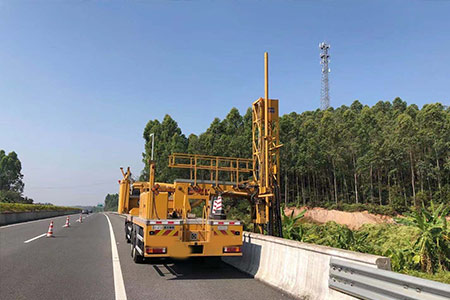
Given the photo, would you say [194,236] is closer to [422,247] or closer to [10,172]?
[422,247]

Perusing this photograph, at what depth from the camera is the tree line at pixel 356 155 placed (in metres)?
49.0

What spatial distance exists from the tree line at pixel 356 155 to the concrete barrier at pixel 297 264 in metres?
42.9

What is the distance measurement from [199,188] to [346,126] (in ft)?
171

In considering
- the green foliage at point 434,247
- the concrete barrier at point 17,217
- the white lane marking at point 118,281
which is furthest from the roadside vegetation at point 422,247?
the concrete barrier at point 17,217

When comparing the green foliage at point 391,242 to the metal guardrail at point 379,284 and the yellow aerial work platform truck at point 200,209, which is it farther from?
the metal guardrail at point 379,284

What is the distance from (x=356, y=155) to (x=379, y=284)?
182ft

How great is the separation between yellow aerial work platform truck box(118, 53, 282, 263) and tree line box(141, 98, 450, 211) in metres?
38.6

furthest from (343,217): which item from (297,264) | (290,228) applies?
(297,264)

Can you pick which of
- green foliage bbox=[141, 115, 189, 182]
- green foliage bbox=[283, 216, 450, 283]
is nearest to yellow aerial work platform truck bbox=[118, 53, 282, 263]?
green foliage bbox=[283, 216, 450, 283]

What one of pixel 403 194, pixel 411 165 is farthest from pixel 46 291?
pixel 403 194

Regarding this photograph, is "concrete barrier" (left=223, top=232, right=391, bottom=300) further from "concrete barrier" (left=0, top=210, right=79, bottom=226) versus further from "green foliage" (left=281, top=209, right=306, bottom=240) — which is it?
"concrete barrier" (left=0, top=210, right=79, bottom=226)

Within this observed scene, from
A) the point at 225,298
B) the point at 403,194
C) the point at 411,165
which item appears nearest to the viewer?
the point at 225,298

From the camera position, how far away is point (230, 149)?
54.9m

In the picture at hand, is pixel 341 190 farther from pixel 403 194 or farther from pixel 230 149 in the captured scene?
pixel 230 149
